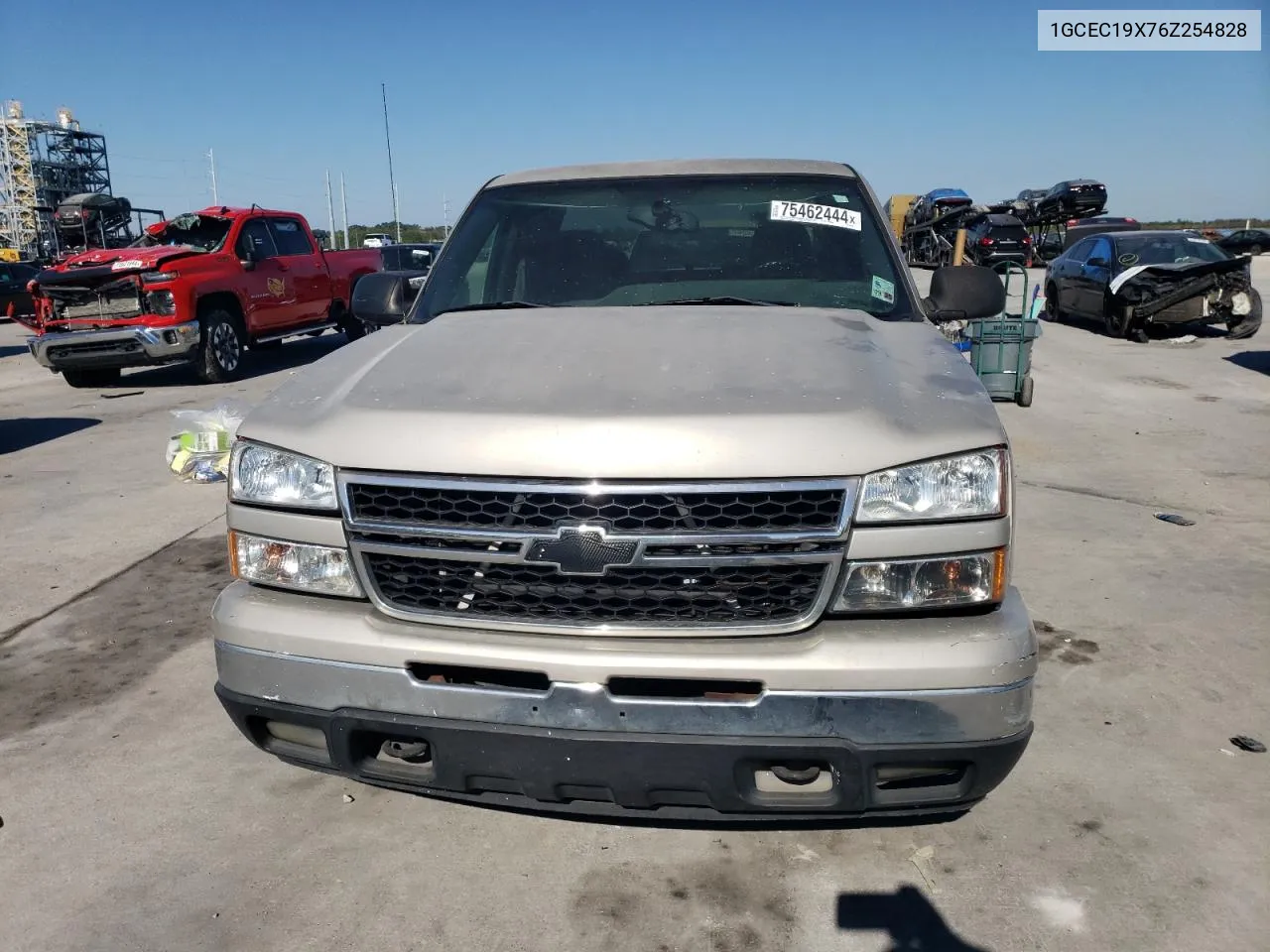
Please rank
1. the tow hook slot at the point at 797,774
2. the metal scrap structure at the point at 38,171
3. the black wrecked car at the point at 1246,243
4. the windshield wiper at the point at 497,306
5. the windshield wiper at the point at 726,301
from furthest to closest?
the metal scrap structure at the point at 38,171 < the black wrecked car at the point at 1246,243 < the windshield wiper at the point at 497,306 < the windshield wiper at the point at 726,301 < the tow hook slot at the point at 797,774

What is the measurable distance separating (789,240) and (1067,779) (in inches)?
77.7

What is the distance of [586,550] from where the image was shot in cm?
218

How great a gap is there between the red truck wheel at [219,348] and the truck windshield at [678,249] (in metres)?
9.28

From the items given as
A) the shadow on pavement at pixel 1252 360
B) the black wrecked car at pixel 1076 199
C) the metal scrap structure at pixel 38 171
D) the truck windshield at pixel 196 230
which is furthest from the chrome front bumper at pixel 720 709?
the metal scrap structure at pixel 38 171

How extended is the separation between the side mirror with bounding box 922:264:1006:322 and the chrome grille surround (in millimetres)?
1638

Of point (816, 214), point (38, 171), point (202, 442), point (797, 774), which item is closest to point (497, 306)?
point (816, 214)

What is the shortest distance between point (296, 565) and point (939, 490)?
1483 mm

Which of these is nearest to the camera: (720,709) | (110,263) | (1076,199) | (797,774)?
(720,709)

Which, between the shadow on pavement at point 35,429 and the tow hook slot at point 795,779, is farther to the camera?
the shadow on pavement at point 35,429

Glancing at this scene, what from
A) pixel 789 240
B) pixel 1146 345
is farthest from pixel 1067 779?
pixel 1146 345

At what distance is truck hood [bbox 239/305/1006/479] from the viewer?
2164 millimetres

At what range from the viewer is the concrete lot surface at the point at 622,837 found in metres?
2.48

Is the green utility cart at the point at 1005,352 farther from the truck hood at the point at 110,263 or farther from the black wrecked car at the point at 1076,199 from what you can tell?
the black wrecked car at the point at 1076,199

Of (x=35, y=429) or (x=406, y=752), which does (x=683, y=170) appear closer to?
(x=406, y=752)
